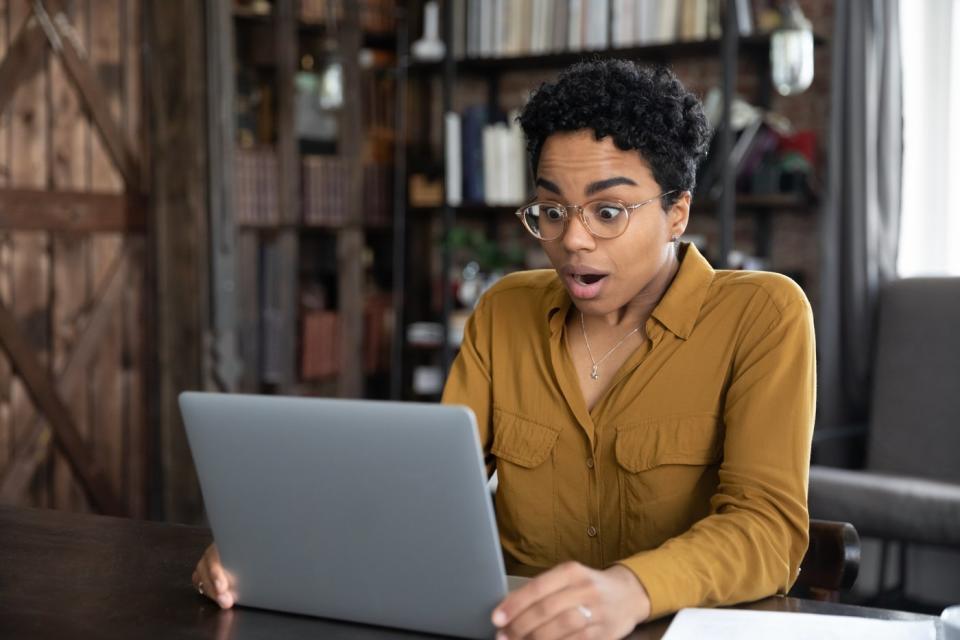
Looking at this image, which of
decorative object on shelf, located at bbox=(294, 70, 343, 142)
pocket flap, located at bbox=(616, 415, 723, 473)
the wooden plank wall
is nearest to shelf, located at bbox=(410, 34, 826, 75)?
decorative object on shelf, located at bbox=(294, 70, 343, 142)

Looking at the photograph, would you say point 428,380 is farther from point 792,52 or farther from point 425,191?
point 792,52

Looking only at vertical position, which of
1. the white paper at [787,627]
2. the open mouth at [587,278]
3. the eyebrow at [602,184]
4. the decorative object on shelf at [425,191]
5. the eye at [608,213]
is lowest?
the white paper at [787,627]

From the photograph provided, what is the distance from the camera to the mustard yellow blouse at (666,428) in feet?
4.75

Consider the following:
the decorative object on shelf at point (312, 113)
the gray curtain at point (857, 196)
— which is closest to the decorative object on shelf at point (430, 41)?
the decorative object on shelf at point (312, 113)

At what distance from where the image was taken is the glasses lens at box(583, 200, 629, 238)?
160 cm

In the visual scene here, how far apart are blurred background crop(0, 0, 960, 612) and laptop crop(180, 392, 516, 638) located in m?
2.47

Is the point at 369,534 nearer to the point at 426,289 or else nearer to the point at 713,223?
the point at 713,223

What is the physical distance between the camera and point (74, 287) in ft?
12.6

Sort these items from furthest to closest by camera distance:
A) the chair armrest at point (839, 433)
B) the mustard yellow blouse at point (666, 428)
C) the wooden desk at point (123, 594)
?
the chair armrest at point (839, 433) < the mustard yellow blouse at point (666, 428) < the wooden desk at point (123, 594)

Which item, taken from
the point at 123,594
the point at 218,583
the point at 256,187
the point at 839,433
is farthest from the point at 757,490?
the point at 256,187

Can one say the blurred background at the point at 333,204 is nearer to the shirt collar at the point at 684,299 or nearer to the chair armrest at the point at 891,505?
the chair armrest at the point at 891,505

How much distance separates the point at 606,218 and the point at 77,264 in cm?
272

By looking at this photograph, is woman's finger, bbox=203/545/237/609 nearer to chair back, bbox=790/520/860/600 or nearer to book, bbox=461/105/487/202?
chair back, bbox=790/520/860/600

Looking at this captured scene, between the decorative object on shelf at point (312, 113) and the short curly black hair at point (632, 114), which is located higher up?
the decorative object on shelf at point (312, 113)
